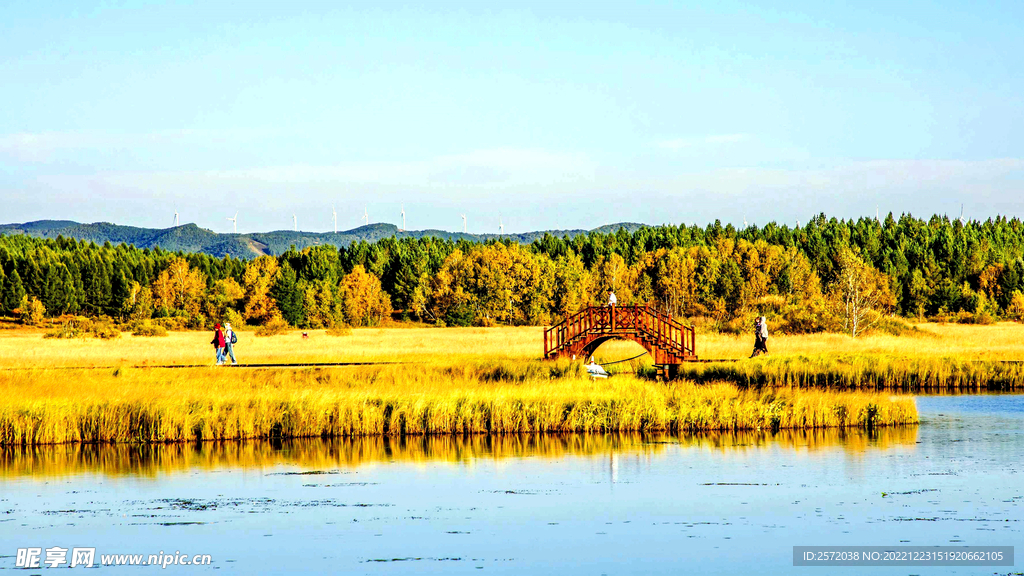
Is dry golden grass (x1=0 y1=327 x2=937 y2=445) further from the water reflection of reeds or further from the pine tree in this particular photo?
the pine tree

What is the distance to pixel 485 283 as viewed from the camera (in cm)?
11600

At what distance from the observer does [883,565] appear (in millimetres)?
15977

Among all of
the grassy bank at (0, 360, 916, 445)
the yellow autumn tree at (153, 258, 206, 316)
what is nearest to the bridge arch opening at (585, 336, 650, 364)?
the grassy bank at (0, 360, 916, 445)

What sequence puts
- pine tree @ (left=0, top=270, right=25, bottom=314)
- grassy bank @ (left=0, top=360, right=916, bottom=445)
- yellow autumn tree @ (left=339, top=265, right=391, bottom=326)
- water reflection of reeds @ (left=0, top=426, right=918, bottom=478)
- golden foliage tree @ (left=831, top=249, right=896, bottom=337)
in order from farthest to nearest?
yellow autumn tree @ (left=339, top=265, right=391, bottom=326), pine tree @ (left=0, top=270, right=25, bottom=314), golden foliage tree @ (left=831, top=249, right=896, bottom=337), grassy bank @ (left=0, top=360, right=916, bottom=445), water reflection of reeds @ (left=0, top=426, right=918, bottom=478)

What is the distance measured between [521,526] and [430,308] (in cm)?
11174

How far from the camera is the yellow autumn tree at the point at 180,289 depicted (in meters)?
123

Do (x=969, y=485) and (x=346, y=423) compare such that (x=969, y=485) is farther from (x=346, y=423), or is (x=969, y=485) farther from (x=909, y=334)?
(x=909, y=334)

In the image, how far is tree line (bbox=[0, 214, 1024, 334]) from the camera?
11075 cm

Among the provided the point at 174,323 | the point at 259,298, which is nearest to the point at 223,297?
the point at 259,298

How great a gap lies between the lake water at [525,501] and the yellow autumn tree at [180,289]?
3865 inches

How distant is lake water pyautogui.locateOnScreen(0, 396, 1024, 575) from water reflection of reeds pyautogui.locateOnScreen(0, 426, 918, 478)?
0.10m

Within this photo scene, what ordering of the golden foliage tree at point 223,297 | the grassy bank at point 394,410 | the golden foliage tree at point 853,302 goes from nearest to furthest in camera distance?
the grassy bank at point 394,410 → the golden foliage tree at point 853,302 → the golden foliage tree at point 223,297

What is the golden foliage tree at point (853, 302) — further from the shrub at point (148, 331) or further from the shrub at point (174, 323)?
the shrub at point (174, 323)

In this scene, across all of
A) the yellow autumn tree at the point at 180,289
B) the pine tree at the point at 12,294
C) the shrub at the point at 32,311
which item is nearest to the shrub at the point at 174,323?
the yellow autumn tree at the point at 180,289
